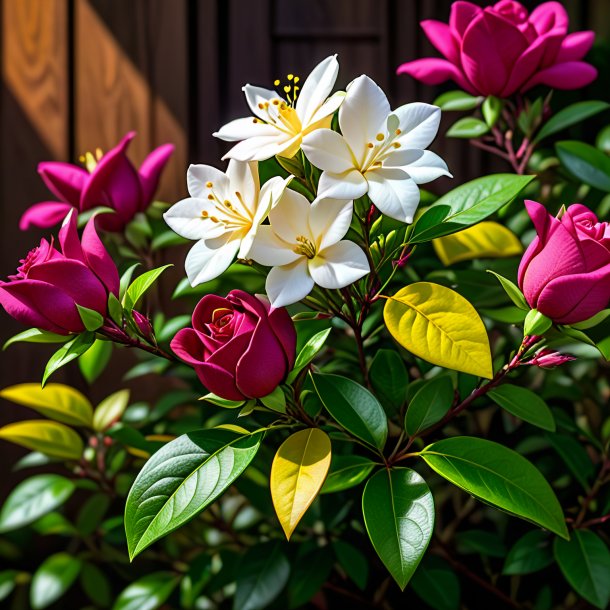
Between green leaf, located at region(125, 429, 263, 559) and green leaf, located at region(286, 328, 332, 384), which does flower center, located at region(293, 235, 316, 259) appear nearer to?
green leaf, located at region(286, 328, 332, 384)

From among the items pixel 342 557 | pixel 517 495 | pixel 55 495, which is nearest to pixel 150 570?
pixel 55 495

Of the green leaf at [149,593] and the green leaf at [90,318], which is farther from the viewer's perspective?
the green leaf at [149,593]

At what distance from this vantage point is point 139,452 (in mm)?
1141

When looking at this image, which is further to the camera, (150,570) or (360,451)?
(150,570)

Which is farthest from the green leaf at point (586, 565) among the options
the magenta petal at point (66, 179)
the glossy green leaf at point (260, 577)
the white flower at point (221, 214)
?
the magenta petal at point (66, 179)

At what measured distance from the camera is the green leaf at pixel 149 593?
3.80 ft

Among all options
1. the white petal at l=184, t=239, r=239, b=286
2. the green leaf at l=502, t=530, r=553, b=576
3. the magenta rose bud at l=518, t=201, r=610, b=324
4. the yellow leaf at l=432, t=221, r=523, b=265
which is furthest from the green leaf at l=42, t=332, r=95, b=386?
the green leaf at l=502, t=530, r=553, b=576

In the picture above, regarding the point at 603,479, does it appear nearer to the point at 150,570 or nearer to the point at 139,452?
the point at 139,452

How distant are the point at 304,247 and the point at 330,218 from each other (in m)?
0.04

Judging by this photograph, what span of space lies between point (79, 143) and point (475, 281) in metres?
0.96

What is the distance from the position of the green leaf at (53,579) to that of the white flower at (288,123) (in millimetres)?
884

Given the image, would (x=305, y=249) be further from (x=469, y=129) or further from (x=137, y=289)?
(x=469, y=129)

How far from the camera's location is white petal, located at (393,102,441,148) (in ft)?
2.25

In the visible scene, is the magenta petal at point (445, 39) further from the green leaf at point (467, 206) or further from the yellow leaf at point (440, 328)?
the yellow leaf at point (440, 328)
